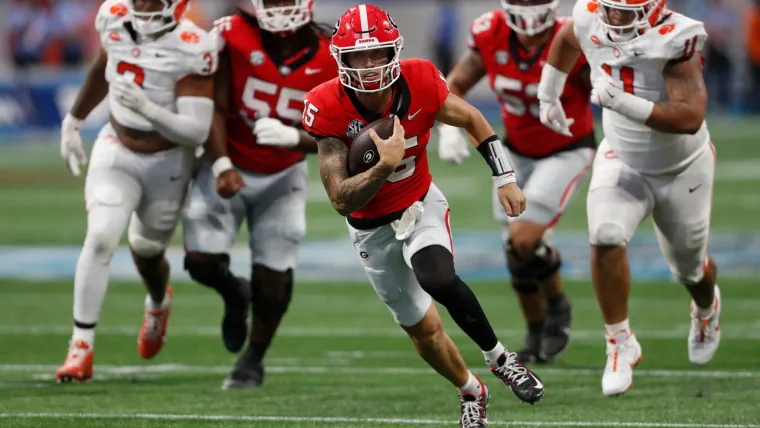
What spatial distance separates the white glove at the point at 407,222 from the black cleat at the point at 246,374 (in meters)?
1.52

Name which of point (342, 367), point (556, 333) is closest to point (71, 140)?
point (342, 367)

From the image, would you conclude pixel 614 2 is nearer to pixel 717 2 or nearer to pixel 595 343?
pixel 595 343

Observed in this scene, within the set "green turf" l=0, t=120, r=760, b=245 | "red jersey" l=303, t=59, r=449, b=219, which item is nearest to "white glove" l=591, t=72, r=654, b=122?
"red jersey" l=303, t=59, r=449, b=219

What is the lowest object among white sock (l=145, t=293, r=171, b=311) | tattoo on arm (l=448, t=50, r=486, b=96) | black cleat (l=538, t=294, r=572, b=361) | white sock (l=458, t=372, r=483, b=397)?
white sock (l=145, t=293, r=171, b=311)

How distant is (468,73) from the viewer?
659 centimetres

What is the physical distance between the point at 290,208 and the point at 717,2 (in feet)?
48.7

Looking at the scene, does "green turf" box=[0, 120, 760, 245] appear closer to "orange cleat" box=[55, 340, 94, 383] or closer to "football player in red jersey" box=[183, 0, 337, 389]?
"football player in red jersey" box=[183, 0, 337, 389]

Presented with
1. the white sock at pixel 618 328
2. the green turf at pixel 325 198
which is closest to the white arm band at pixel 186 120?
the white sock at pixel 618 328

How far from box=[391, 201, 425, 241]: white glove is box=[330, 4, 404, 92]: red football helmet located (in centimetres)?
45

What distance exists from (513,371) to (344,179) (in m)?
0.89

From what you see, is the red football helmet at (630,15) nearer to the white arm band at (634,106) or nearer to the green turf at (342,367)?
the white arm band at (634,106)

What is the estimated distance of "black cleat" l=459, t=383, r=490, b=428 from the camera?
4.59m

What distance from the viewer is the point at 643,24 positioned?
517cm

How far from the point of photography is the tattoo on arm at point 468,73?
6.57 m
